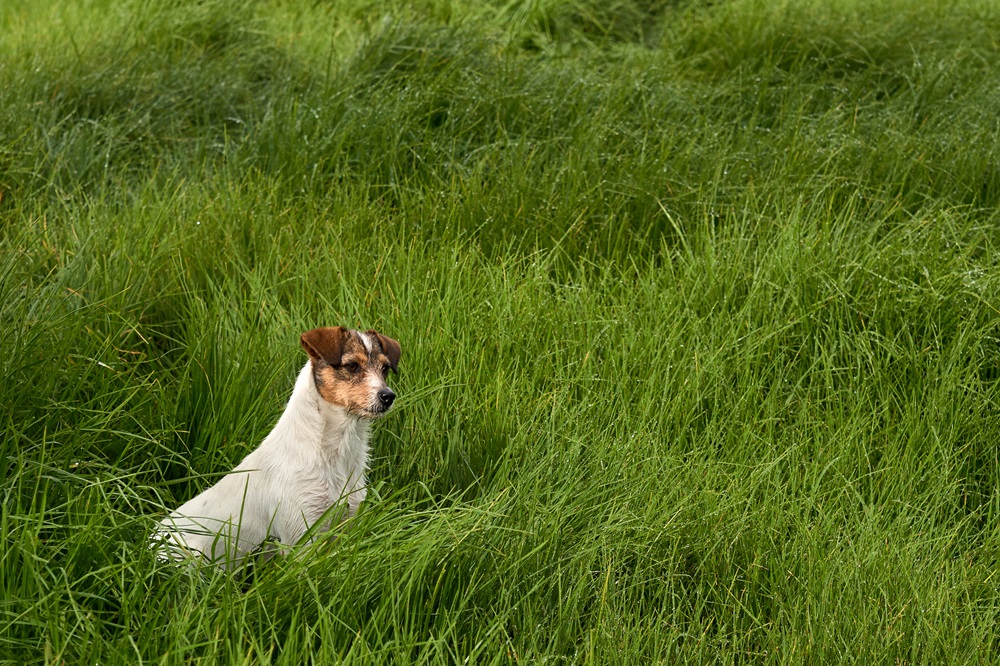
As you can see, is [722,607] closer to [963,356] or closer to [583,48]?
[963,356]

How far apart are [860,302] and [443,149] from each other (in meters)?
2.52

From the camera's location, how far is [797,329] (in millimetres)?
4863

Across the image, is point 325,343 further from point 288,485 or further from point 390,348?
point 288,485

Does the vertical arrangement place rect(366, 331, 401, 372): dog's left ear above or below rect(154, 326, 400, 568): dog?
above

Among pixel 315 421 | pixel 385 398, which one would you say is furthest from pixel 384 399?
pixel 315 421

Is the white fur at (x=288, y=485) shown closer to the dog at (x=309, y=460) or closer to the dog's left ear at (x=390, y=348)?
the dog at (x=309, y=460)

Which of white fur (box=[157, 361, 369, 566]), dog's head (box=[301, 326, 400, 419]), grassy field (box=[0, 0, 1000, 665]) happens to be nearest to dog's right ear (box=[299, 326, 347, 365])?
dog's head (box=[301, 326, 400, 419])

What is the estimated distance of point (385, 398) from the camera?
11.5 feet

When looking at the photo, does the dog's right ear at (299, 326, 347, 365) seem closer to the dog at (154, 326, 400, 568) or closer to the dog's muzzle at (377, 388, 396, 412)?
the dog at (154, 326, 400, 568)

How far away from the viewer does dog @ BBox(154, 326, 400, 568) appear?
3.38 meters

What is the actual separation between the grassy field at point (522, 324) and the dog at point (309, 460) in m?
0.16

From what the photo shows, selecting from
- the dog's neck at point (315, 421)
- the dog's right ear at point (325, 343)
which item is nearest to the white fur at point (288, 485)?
the dog's neck at point (315, 421)

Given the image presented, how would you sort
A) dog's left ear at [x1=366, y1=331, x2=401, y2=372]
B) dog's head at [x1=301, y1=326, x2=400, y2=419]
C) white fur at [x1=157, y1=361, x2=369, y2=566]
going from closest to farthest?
white fur at [x1=157, y1=361, x2=369, y2=566] → dog's head at [x1=301, y1=326, x2=400, y2=419] → dog's left ear at [x1=366, y1=331, x2=401, y2=372]

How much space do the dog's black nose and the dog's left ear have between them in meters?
0.17
